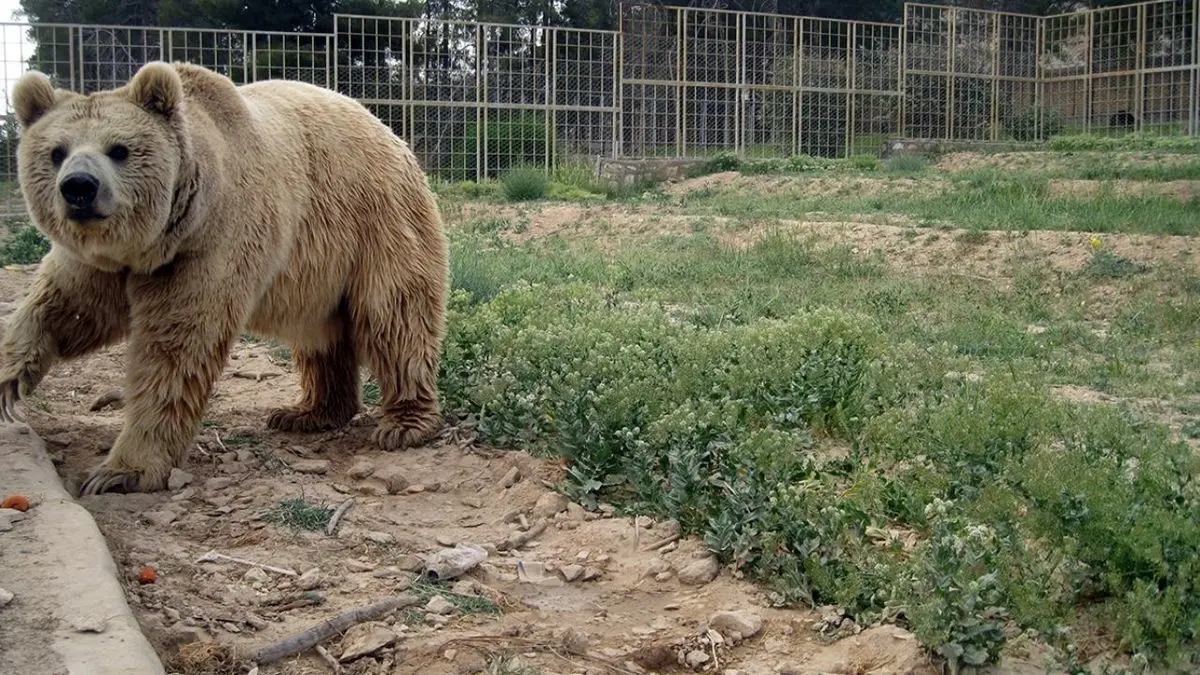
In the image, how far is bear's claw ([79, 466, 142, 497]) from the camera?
14.8 ft

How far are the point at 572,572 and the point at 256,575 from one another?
3.10ft

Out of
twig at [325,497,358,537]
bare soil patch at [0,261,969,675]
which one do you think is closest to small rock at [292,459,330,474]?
bare soil patch at [0,261,969,675]

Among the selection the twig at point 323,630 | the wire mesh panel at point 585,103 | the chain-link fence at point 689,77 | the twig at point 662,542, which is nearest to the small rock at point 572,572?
the twig at point 662,542

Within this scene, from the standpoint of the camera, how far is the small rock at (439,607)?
3.71 m

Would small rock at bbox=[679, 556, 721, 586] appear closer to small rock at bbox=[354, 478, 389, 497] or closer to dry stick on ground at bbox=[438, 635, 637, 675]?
dry stick on ground at bbox=[438, 635, 637, 675]

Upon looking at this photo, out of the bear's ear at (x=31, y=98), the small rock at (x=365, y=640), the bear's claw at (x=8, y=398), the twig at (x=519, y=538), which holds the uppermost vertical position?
the bear's ear at (x=31, y=98)

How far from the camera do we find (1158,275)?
8.62 m

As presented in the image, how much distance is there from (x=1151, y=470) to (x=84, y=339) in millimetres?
3676

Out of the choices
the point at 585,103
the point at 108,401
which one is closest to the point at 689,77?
the point at 585,103

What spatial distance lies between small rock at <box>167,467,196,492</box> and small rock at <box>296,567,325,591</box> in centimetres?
97

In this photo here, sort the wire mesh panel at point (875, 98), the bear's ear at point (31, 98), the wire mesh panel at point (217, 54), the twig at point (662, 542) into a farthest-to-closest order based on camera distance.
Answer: the wire mesh panel at point (875, 98) < the wire mesh panel at point (217, 54) < the bear's ear at point (31, 98) < the twig at point (662, 542)

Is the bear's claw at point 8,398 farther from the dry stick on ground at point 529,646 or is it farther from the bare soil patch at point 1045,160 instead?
the bare soil patch at point 1045,160

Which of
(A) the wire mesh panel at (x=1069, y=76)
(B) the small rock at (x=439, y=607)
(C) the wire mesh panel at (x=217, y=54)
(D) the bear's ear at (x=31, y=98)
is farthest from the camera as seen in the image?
(A) the wire mesh panel at (x=1069, y=76)

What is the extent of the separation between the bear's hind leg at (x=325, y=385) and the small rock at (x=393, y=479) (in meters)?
0.80
